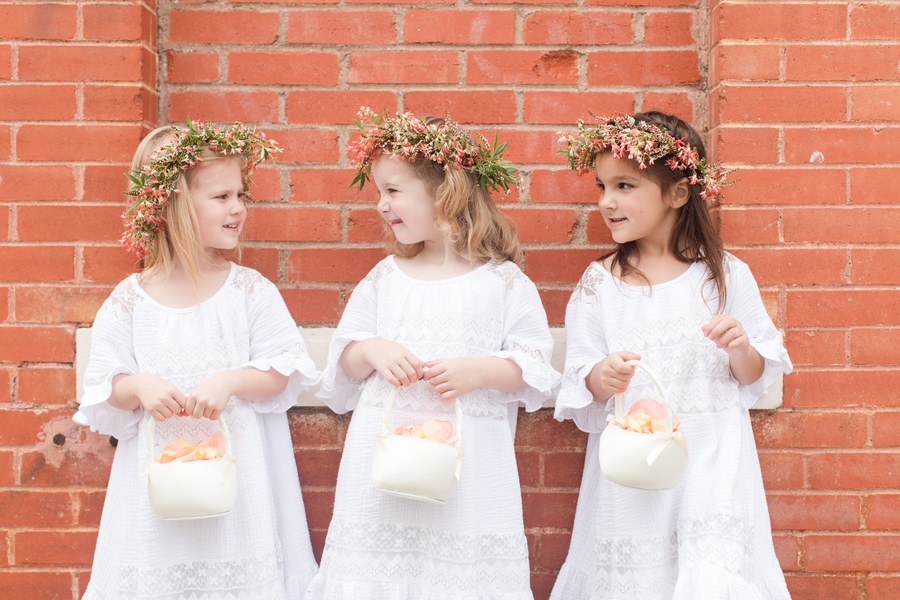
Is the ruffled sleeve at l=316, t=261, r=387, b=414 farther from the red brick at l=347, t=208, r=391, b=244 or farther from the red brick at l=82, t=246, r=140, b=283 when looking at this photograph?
the red brick at l=82, t=246, r=140, b=283

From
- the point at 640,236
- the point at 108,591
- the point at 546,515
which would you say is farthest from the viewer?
the point at 546,515

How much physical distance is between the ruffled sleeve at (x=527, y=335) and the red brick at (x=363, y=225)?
0.57 m

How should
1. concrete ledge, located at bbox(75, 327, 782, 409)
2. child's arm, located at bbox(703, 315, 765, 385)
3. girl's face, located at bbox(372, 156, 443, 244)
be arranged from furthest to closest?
concrete ledge, located at bbox(75, 327, 782, 409) < girl's face, located at bbox(372, 156, 443, 244) < child's arm, located at bbox(703, 315, 765, 385)

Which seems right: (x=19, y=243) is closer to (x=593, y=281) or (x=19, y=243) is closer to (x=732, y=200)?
(x=593, y=281)

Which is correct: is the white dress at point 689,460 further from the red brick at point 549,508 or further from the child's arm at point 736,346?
the red brick at point 549,508


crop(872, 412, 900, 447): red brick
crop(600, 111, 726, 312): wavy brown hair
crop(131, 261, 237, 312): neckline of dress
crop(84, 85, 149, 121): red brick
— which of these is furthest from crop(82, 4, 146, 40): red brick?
crop(872, 412, 900, 447): red brick

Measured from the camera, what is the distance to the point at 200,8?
10.6 ft

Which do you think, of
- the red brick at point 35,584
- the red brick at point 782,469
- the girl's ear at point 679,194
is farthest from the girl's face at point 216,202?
the red brick at point 782,469

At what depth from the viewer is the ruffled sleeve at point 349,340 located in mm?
2869

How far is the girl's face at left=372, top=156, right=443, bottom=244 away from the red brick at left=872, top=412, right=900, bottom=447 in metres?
1.69

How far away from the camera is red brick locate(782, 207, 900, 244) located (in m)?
3.04

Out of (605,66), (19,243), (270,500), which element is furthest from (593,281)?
(19,243)

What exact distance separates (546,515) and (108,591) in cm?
150

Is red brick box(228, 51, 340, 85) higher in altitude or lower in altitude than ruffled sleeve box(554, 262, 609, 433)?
higher
